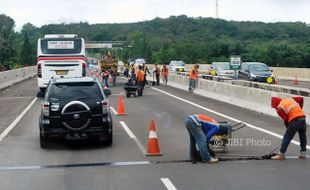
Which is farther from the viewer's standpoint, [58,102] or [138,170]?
[58,102]

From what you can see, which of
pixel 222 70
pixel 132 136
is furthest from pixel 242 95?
pixel 222 70

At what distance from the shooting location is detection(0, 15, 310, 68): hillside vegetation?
91.4 meters

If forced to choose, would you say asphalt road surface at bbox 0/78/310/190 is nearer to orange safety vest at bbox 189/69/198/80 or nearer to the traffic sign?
the traffic sign

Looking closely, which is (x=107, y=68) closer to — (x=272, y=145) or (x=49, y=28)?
(x=272, y=145)

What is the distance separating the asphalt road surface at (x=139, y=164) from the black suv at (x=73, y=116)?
39cm

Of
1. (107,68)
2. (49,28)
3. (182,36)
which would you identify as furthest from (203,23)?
(107,68)

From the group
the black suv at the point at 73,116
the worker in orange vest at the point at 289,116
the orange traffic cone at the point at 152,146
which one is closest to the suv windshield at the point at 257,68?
the black suv at the point at 73,116

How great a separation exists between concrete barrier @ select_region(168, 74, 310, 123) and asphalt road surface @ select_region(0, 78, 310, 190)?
201cm

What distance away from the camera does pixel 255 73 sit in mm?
39250

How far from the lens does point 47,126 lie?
12.7m

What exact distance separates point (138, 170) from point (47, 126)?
336cm

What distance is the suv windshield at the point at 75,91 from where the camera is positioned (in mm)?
13117

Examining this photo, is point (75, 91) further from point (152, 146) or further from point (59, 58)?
point (59, 58)

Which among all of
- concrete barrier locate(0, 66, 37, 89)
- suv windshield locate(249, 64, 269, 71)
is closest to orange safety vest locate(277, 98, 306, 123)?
suv windshield locate(249, 64, 269, 71)
